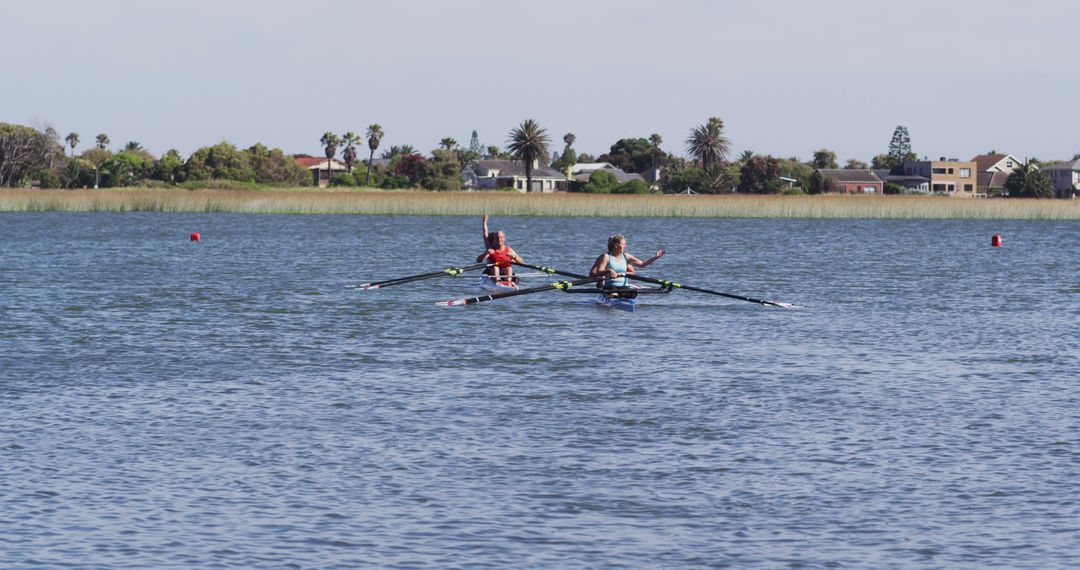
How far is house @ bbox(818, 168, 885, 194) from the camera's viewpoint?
191 meters

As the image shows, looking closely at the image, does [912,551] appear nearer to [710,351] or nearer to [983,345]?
[710,351]

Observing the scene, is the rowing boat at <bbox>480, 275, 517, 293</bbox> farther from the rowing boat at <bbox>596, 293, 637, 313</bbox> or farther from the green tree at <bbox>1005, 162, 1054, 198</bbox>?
the green tree at <bbox>1005, 162, 1054, 198</bbox>

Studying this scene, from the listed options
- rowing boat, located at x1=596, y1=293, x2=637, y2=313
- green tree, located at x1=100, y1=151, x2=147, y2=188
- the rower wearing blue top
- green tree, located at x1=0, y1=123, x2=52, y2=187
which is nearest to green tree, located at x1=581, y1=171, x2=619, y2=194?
green tree, located at x1=100, y1=151, x2=147, y2=188

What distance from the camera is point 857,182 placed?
193000 millimetres

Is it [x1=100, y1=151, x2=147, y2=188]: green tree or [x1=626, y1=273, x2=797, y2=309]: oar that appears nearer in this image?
[x1=626, y1=273, x2=797, y2=309]: oar

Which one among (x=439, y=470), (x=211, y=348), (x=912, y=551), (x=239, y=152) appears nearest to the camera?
(x=912, y=551)

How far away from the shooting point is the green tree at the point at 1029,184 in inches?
6378


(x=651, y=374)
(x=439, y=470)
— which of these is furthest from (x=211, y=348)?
(x=439, y=470)

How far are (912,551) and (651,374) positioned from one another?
405 inches

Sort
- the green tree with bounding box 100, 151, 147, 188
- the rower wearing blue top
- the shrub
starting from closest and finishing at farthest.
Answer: the rower wearing blue top, the shrub, the green tree with bounding box 100, 151, 147, 188

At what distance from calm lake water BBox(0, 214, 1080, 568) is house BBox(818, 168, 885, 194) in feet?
514

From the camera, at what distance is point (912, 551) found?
11.7m

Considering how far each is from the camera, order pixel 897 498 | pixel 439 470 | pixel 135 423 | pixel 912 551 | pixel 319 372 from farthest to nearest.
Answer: pixel 319 372, pixel 135 423, pixel 439 470, pixel 897 498, pixel 912 551

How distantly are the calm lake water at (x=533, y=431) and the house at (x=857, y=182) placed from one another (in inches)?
6163
